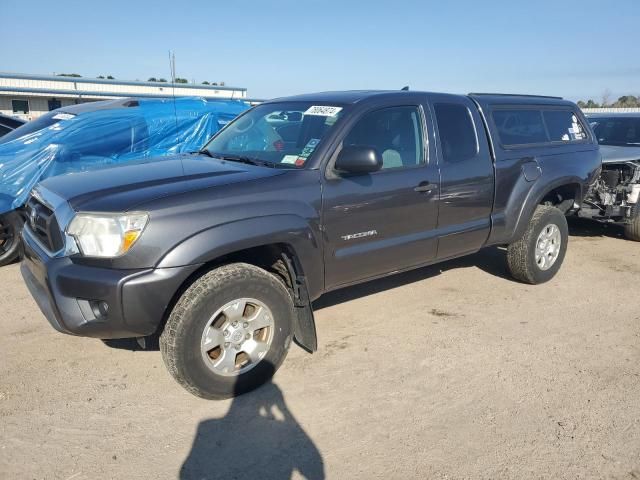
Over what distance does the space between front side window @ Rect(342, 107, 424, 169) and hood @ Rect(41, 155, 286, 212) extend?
2.58 feet

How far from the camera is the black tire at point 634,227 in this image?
23.0ft

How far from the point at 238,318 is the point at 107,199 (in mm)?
1043

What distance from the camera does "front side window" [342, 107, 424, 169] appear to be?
3.82 m

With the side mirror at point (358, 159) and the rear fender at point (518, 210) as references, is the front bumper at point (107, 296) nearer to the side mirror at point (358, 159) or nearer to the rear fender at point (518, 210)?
the side mirror at point (358, 159)

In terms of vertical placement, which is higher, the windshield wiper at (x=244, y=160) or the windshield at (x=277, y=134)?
the windshield at (x=277, y=134)

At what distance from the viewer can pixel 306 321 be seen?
140 inches

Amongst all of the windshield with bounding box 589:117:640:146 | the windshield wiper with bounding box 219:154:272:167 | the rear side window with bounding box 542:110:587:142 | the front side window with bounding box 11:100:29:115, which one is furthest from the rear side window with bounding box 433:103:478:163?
the front side window with bounding box 11:100:29:115

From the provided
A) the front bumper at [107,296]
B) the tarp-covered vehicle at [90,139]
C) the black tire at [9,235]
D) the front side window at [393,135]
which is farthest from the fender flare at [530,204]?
the black tire at [9,235]

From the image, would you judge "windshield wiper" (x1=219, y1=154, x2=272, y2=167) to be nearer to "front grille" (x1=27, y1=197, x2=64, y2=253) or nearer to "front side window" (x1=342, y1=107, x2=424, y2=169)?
"front side window" (x1=342, y1=107, x2=424, y2=169)

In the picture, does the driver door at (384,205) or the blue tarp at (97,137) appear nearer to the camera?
the driver door at (384,205)

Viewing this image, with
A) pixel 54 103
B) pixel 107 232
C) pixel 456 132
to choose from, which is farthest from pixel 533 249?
pixel 54 103

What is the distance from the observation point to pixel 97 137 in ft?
21.4

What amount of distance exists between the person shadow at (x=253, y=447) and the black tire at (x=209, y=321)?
166 mm

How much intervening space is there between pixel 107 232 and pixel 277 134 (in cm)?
168
